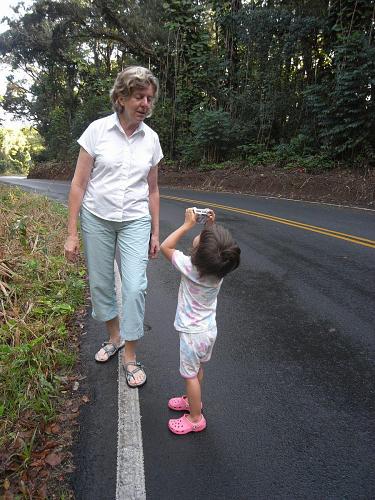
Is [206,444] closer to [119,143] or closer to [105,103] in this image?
[119,143]

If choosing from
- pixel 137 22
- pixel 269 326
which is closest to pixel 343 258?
pixel 269 326

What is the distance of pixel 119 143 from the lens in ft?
9.95

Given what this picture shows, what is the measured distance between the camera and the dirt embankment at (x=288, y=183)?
43.5 ft

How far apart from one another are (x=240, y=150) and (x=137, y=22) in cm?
1127

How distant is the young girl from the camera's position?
8.05 feet

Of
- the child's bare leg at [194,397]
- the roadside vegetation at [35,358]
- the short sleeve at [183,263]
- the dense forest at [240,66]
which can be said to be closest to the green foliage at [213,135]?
the dense forest at [240,66]

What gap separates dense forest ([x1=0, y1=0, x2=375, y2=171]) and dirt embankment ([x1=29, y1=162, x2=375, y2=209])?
0.75m

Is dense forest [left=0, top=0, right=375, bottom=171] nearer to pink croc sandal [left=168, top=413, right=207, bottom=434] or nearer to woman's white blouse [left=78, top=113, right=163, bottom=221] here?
woman's white blouse [left=78, top=113, right=163, bottom=221]

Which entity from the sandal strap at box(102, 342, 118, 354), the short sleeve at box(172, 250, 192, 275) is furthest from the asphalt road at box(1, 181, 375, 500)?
the short sleeve at box(172, 250, 192, 275)

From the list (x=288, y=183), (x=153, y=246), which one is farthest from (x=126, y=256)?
(x=288, y=183)

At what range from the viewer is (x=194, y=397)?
2.67m

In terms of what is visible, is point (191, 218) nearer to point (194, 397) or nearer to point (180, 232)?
point (180, 232)

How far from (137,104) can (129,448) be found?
2.28 metres

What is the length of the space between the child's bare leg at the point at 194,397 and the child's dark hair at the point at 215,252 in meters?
0.75
